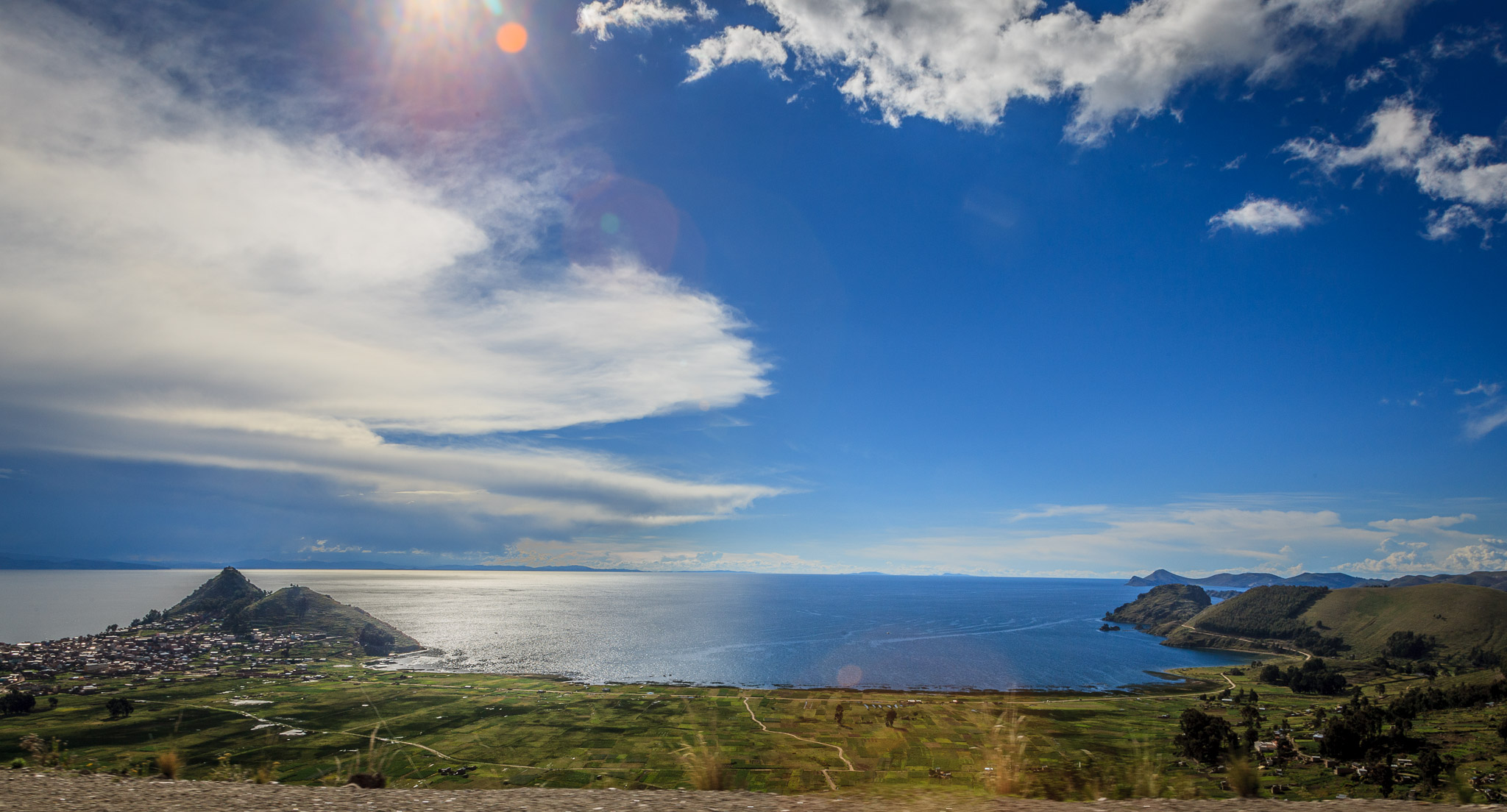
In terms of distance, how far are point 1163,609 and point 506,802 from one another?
218617 millimetres

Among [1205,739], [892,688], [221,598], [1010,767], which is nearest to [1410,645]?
[892,688]

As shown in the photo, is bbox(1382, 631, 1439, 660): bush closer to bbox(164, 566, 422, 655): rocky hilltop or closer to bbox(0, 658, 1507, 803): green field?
bbox(0, 658, 1507, 803): green field

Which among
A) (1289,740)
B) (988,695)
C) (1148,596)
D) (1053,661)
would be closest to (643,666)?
(988,695)

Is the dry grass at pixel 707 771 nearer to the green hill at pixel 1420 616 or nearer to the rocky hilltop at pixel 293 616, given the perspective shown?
the rocky hilltop at pixel 293 616

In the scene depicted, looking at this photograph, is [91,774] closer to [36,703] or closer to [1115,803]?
[1115,803]

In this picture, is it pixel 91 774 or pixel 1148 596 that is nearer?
pixel 91 774

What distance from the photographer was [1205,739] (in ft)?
123

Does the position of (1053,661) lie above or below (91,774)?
below

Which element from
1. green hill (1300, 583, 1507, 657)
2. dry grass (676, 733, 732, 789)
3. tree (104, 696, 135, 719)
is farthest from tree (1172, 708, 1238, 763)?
green hill (1300, 583, 1507, 657)

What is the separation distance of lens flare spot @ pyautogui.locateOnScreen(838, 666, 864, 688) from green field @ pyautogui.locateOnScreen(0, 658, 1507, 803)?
404 inches

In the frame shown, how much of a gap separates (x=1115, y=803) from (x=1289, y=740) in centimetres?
5129

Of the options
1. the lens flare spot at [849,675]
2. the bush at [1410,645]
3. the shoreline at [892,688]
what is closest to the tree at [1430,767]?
the shoreline at [892,688]

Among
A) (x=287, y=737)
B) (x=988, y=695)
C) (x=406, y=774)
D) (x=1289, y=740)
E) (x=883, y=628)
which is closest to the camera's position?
(x=406, y=774)

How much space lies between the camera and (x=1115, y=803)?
Result: 5.93 metres
